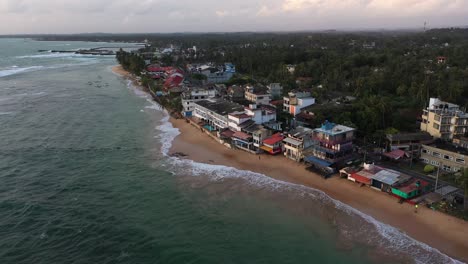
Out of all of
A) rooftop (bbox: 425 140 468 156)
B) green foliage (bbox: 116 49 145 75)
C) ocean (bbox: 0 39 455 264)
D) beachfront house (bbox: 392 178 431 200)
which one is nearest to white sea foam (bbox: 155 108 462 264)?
ocean (bbox: 0 39 455 264)

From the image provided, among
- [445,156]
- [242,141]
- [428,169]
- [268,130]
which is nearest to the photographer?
[428,169]

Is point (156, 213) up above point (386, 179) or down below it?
below

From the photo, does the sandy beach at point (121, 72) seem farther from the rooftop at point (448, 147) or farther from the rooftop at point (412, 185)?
the rooftop at point (412, 185)

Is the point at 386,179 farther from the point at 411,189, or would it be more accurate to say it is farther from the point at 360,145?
the point at 360,145

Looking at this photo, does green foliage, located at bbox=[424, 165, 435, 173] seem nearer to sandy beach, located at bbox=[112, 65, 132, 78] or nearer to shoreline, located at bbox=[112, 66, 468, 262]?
shoreline, located at bbox=[112, 66, 468, 262]

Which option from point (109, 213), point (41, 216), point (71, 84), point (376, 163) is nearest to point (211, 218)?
point (109, 213)

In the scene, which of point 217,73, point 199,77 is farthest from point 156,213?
point 217,73

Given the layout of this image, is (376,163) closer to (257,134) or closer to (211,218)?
(257,134)
